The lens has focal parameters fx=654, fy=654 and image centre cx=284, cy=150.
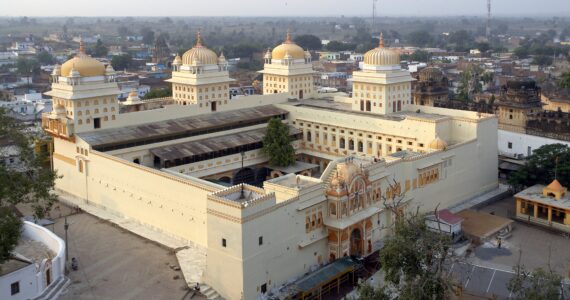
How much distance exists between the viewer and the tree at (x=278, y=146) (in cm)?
4159

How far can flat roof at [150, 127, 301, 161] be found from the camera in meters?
37.7

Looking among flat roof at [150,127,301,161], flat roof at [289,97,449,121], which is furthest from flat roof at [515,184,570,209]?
flat roof at [150,127,301,161]

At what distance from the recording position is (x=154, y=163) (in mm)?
38281

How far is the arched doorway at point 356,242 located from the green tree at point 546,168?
1319 cm

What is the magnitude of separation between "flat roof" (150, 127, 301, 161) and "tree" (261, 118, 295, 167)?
2.36ft

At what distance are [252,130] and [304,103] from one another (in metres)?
6.16

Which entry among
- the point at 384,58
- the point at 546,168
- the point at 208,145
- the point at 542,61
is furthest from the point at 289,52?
the point at 542,61

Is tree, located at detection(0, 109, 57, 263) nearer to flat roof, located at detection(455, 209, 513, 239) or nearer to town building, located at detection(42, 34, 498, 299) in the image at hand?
town building, located at detection(42, 34, 498, 299)

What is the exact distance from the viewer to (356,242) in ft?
101

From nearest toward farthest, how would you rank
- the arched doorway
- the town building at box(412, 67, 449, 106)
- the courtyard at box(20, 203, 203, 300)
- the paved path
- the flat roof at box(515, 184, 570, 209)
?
the courtyard at box(20, 203, 203, 300) < the paved path < the arched doorway < the flat roof at box(515, 184, 570, 209) < the town building at box(412, 67, 449, 106)

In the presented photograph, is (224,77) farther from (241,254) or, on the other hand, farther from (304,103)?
(241,254)

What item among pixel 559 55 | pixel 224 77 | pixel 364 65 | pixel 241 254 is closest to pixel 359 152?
pixel 364 65

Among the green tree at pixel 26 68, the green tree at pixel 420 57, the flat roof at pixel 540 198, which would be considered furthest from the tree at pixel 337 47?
the flat roof at pixel 540 198

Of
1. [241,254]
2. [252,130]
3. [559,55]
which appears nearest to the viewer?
[241,254]
